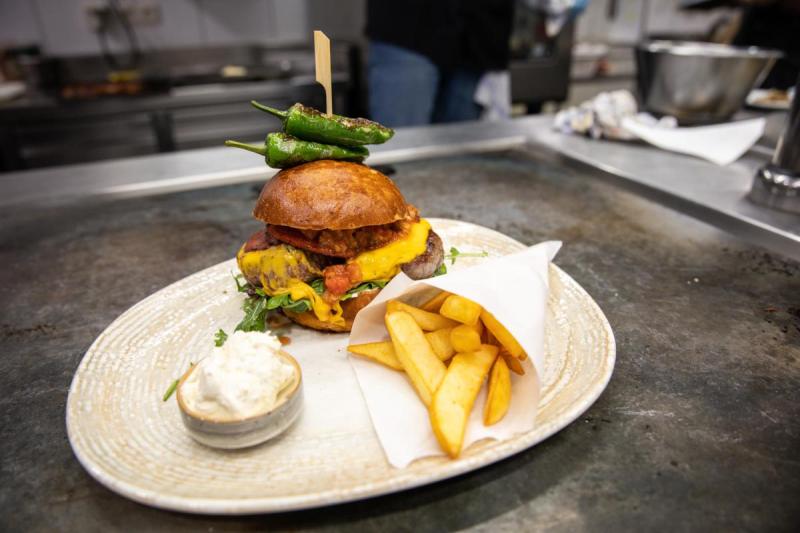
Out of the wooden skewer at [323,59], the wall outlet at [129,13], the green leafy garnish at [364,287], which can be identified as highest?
the wall outlet at [129,13]

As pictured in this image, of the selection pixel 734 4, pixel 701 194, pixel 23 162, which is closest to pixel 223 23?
pixel 23 162

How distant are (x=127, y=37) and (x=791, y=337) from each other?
767cm

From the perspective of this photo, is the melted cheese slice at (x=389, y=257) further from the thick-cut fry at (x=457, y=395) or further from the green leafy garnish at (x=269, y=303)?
the thick-cut fry at (x=457, y=395)

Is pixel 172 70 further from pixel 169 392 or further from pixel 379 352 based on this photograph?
pixel 379 352

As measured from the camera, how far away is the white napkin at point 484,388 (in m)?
1.25

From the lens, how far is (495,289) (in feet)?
4.69

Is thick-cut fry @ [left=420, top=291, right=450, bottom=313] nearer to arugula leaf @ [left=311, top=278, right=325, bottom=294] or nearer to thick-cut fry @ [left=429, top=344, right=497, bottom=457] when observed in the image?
thick-cut fry @ [left=429, top=344, right=497, bottom=457]

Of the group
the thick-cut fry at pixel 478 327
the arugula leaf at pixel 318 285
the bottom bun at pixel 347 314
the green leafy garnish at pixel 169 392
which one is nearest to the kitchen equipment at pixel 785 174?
the thick-cut fry at pixel 478 327

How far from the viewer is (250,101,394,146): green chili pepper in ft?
5.62

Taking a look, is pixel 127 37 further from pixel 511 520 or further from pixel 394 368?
pixel 511 520

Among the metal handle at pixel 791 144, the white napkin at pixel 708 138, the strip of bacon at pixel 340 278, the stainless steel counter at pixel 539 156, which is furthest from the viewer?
the white napkin at pixel 708 138

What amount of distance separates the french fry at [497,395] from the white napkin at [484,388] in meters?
0.02

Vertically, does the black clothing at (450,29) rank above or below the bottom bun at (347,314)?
above

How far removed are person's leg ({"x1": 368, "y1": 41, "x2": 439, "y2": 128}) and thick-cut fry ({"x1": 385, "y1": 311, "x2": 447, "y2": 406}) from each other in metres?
4.06
